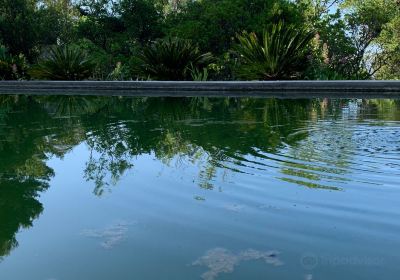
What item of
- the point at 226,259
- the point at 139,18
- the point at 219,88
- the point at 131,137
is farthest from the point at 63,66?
the point at 226,259

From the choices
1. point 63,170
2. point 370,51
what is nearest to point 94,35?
point 370,51

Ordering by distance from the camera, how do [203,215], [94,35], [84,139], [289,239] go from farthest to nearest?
1. [94,35]
2. [84,139]
3. [203,215]
4. [289,239]

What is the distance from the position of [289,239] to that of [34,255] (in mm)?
1387

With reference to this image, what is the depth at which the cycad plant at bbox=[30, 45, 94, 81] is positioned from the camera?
56.5 ft

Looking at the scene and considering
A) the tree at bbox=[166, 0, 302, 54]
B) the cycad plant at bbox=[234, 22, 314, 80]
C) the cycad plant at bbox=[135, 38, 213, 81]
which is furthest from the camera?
the tree at bbox=[166, 0, 302, 54]

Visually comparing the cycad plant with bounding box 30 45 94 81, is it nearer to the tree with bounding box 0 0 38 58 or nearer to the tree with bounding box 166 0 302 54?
the tree with bounding box 166 0 302 54

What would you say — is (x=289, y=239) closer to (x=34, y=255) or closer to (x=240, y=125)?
(x=34, y=255)

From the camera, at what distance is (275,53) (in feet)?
49.0

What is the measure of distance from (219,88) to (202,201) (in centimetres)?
997

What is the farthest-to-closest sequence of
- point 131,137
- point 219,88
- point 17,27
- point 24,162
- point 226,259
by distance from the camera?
point 17,27 → point 219,88 → point 131,137 → point 24,162 → point 226,259

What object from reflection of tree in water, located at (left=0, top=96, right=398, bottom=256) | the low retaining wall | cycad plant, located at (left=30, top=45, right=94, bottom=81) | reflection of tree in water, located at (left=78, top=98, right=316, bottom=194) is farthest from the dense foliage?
reflection of tree in water, located at (left=78, top=98, right=316, bottom=194)

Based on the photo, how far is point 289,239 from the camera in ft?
9.70

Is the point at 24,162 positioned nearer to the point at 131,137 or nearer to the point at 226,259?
the point at 131,137

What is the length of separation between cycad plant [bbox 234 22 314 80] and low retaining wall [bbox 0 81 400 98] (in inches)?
80.2
